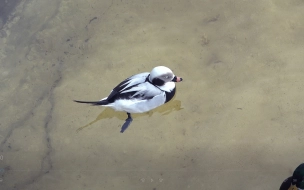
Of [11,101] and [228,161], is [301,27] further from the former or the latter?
[11,101]

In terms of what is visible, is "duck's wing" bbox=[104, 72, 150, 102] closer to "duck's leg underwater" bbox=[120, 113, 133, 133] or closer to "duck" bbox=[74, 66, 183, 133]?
"duck" bbox=[74, 66, 183, 133]

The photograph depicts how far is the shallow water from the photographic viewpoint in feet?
15.6

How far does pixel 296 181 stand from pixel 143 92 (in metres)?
2.11

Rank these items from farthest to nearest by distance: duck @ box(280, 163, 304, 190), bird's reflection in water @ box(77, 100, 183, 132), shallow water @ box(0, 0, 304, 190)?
1. bird's reflection in water @ box(77, 100, 183, 132)
2. shallow water @ box(0, 0, 304, 190)
3. duck @ box(280, 163, 304, 190)

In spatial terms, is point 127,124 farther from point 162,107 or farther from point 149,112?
point 162,107

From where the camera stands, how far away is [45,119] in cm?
523

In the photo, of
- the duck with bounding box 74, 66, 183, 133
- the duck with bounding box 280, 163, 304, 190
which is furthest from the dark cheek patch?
the duck with bounding box 280, 163, 304, 190

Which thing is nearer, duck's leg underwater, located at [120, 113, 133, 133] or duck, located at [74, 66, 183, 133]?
duck, located at [74, 66, 183, 133]

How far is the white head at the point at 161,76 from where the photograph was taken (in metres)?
4.82

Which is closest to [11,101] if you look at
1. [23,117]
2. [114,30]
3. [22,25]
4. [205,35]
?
[23,117]

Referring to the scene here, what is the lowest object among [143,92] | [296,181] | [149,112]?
[296,181]

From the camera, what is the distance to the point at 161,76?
4844 millimetres

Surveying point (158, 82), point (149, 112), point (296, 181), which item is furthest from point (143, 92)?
point (296, 181)

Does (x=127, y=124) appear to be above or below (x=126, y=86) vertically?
below
